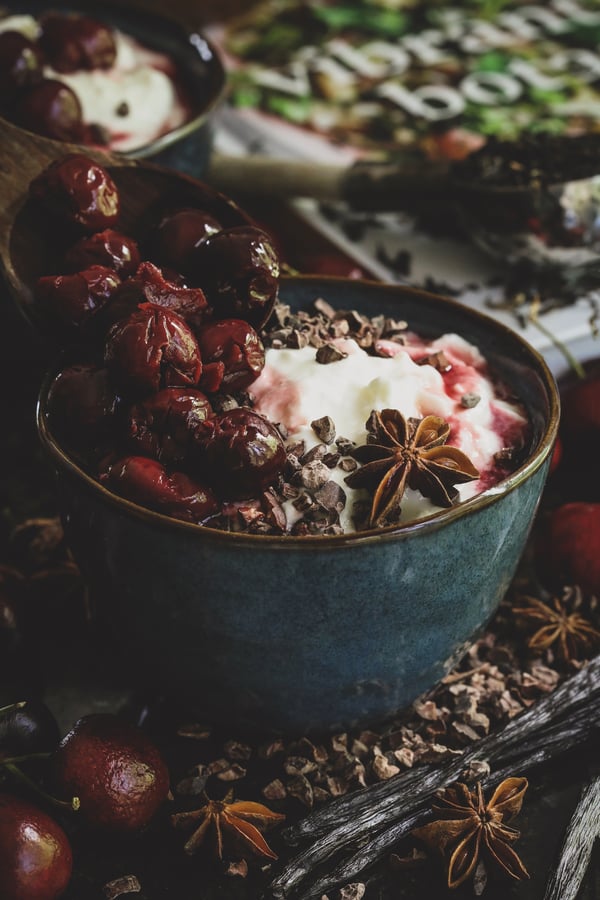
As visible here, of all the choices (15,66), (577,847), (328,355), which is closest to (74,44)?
(15,66)

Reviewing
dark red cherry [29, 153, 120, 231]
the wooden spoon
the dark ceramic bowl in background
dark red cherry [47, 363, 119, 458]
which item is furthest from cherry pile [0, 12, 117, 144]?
dark red cherry [47, 363, 119, 458]

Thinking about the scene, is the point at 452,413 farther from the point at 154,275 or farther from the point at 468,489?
the point at 154,275

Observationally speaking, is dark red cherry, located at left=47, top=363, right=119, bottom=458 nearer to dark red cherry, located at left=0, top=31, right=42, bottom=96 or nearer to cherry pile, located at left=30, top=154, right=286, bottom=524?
cherry pile, located at left=30, top=154, right=286, bottom=524

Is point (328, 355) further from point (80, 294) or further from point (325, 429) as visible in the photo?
point (80, 294)

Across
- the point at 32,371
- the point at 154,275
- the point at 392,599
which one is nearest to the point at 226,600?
the point at 392,599

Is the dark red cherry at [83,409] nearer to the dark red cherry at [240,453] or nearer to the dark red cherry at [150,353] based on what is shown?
the dark red cherry at [150,353]
